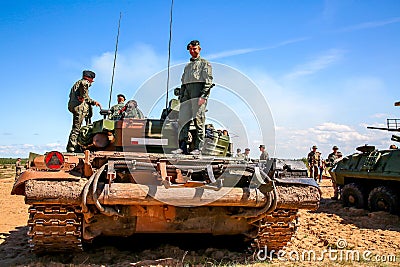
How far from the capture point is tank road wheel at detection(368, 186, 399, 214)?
10.7 metres

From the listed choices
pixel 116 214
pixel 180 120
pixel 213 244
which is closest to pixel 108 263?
pixel 116 214

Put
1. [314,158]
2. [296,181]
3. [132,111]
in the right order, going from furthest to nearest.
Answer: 1. [314,158]
2. [132,111]
3. [296,181]

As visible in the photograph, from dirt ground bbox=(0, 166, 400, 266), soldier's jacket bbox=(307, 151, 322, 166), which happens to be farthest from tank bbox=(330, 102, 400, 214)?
soldier's jacket bbox=(307, 151, 322, 166)

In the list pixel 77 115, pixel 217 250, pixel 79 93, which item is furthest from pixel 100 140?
pixel 217 250

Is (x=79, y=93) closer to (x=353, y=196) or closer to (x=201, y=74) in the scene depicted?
(x=201, y=74)

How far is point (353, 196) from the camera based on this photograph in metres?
12.5

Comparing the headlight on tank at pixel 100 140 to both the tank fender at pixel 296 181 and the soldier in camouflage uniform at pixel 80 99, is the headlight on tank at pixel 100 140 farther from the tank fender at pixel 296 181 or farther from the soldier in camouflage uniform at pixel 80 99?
the tank fender at pixel 296 181

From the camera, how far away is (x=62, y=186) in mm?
4648

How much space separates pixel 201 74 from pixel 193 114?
658 millimetres

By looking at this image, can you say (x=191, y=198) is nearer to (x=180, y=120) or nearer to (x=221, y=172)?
(x=221, y=172)

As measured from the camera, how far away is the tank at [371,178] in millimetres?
11000

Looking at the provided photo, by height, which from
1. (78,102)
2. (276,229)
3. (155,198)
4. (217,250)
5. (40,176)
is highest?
(78,102)

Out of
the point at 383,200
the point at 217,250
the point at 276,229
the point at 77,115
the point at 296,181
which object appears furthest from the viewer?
the point at 383,200

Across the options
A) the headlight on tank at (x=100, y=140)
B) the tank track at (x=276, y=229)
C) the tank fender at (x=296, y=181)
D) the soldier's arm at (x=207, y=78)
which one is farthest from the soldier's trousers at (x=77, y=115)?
the tank fender at (x=296, y=181)
